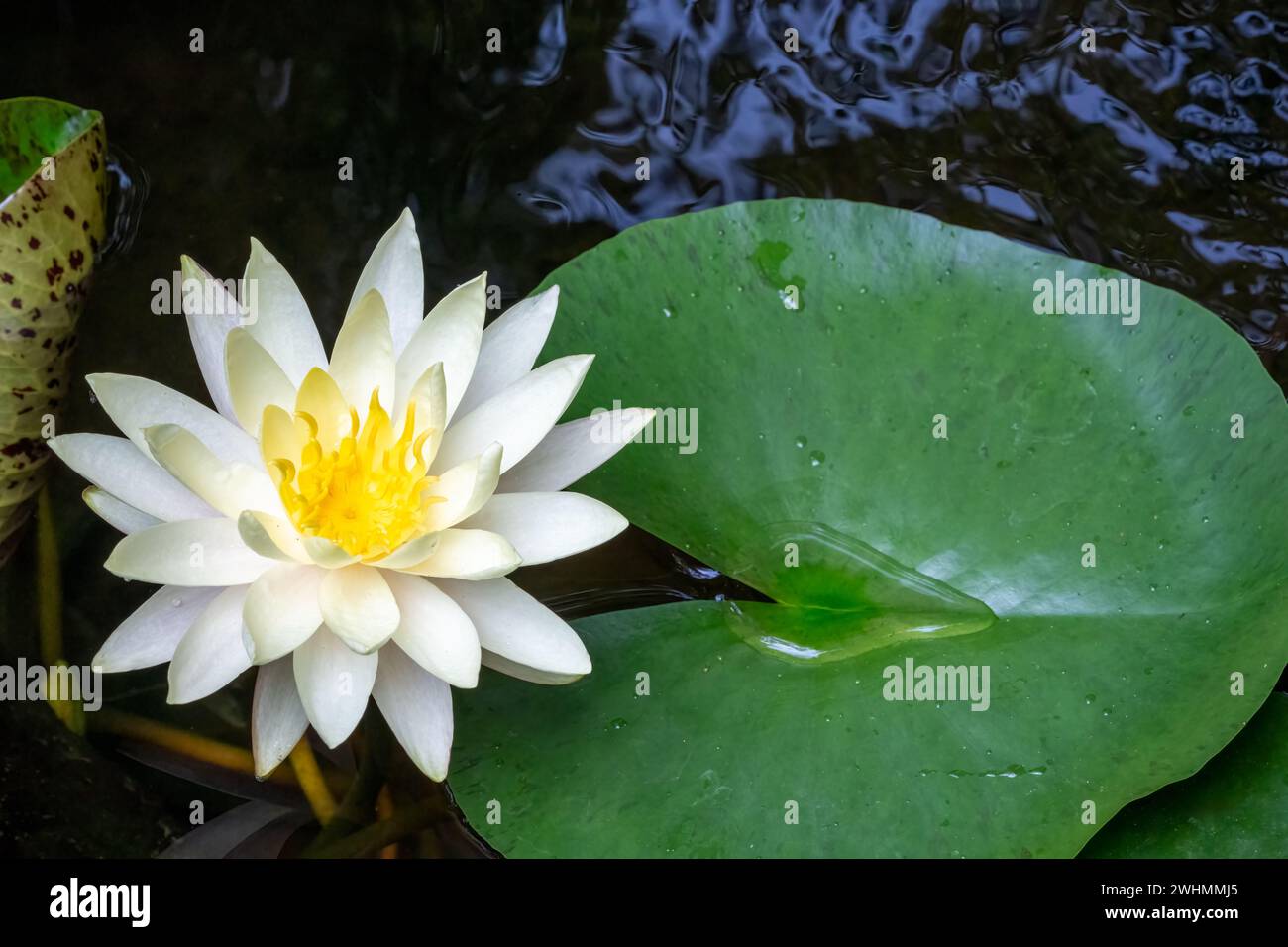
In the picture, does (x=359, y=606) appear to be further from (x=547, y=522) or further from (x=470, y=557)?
(x=547, y=522)

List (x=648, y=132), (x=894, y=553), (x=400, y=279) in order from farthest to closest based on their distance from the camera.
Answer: (x=648, y=132)
(x=894, y=553)
(x=400, y=279)

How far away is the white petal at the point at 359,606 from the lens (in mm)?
1119

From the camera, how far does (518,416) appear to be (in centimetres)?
129

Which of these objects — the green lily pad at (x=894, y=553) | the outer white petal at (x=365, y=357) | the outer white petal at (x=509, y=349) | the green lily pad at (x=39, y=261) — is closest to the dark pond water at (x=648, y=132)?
the green lily pad at (x=39, y=261)

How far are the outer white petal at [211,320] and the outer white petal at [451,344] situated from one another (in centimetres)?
25

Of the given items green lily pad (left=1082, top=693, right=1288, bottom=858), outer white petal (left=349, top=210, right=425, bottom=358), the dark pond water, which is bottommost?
green lily pad (left=1082, top=693, right=1288, bottom=858)

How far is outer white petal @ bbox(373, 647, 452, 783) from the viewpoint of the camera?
1.24 metres

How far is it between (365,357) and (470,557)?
12.5 inches

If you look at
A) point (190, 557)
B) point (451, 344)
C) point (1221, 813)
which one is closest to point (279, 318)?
point (451, 344)

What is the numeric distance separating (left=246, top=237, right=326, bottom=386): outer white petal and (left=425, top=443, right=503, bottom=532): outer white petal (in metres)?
0.26

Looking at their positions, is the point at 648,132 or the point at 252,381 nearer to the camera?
the point at 252,381

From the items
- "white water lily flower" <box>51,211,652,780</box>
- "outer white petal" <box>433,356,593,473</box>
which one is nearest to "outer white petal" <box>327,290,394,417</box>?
"white water lily flower" <box>51,211,652,780</box>

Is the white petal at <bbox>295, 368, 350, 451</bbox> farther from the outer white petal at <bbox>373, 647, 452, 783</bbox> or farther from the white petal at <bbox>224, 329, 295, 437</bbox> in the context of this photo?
the outer white petal at <bbox>373, 647, 452, 783</bbox>

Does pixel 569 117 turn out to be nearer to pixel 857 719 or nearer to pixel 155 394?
pixel 155 394
